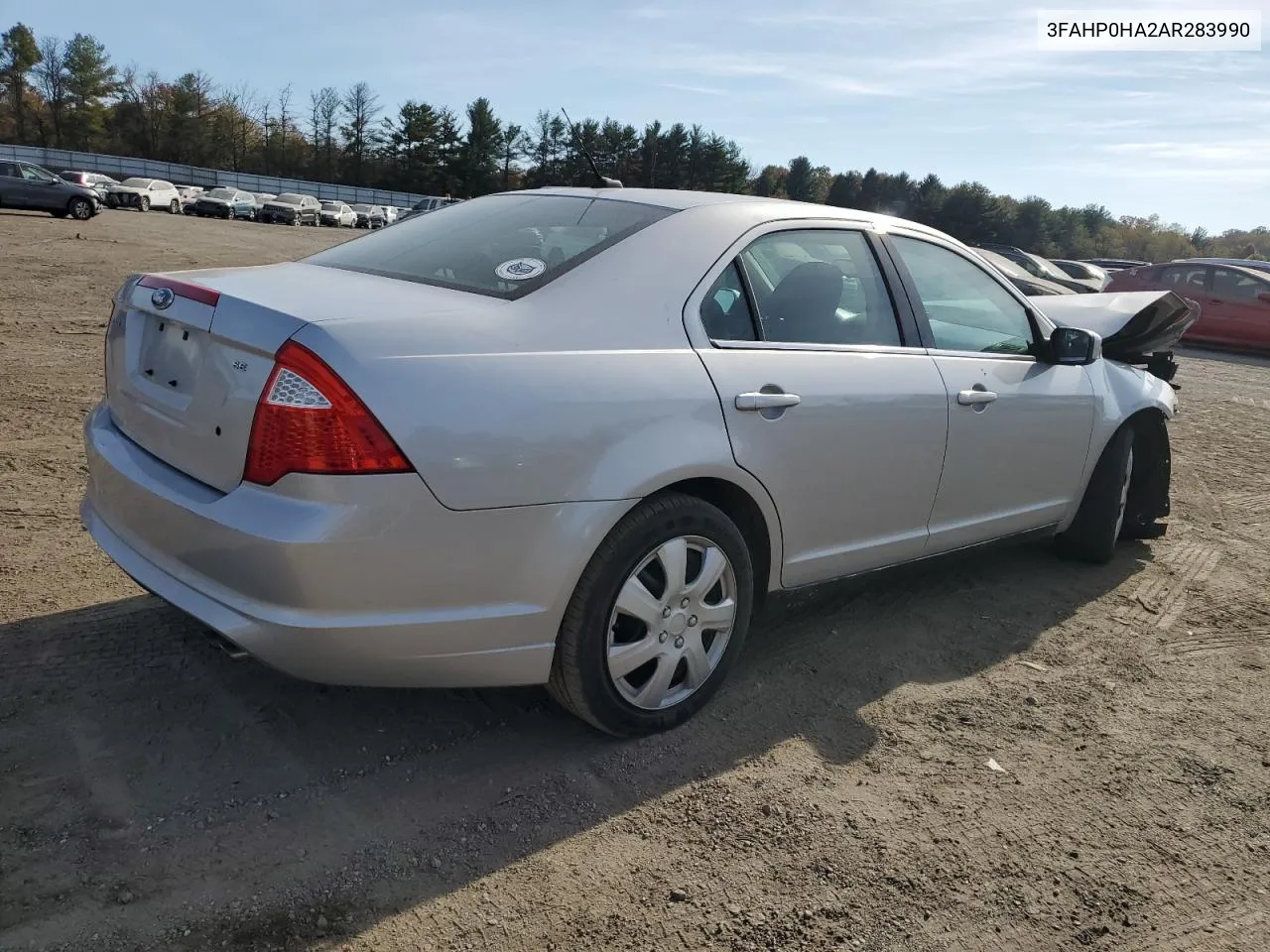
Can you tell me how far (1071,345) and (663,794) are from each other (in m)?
2.70

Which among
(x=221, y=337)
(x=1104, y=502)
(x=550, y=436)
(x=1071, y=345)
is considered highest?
(x=1071, y=345)

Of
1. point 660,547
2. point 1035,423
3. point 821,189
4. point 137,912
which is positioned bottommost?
point 137,912

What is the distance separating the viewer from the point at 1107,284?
18.9 meters

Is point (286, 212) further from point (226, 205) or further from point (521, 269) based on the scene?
point (521, 269)

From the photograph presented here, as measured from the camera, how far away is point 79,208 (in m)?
27.8

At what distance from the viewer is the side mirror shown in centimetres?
423

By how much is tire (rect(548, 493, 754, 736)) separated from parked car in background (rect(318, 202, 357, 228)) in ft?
176

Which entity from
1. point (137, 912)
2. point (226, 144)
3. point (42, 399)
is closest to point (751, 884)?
point (137, 912)

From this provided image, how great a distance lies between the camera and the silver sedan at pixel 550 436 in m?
2.37

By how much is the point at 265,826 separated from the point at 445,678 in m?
0.55

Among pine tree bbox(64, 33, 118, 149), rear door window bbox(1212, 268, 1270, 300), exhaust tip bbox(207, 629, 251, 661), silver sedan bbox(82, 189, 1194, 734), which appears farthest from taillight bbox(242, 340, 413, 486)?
pine tree bbox(64, 33, 118, 149)

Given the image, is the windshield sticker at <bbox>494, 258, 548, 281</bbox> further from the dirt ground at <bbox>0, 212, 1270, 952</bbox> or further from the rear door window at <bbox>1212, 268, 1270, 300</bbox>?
the rear door window at <bbox>1212, 268, 1270, 300</bbox>

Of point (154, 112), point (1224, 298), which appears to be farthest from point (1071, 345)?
point (154, 112)

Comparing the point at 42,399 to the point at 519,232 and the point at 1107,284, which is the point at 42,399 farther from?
the point at 1107,284
